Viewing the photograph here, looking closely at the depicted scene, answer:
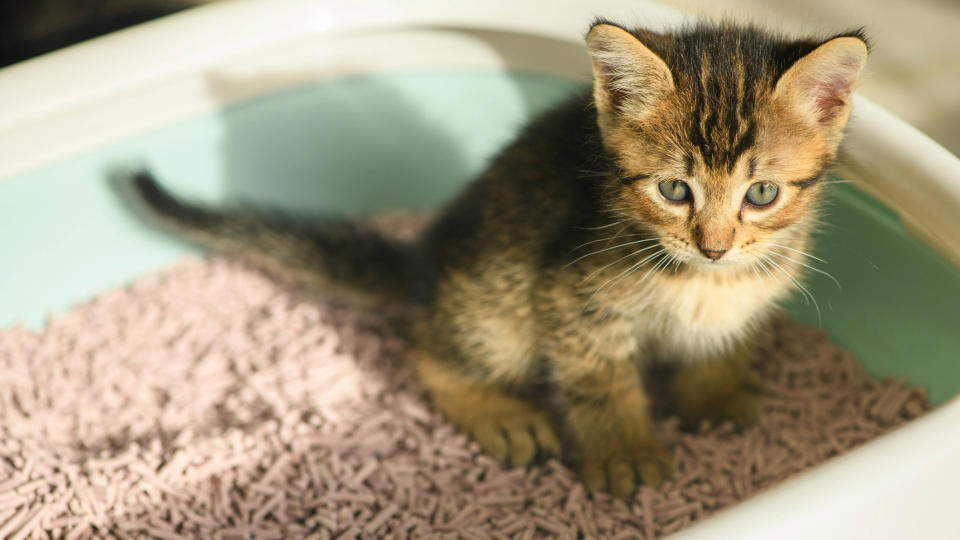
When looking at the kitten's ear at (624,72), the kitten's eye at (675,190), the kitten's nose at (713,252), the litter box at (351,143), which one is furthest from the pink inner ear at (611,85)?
the litter box at (351,143)

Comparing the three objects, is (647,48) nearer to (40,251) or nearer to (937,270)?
(937,270)

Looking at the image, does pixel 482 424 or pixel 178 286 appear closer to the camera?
pixel 482 424

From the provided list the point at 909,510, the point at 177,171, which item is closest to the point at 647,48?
the point at 909,510

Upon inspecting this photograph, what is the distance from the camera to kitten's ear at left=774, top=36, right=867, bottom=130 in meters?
1.13

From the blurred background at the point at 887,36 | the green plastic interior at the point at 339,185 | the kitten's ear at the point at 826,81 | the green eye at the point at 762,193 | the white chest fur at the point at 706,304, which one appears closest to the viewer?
the kitten's ear at the point at 826,81

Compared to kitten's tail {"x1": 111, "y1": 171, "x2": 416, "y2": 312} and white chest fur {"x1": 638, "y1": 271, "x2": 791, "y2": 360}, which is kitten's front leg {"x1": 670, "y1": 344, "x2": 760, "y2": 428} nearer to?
white chest fur {"x1": 638, "y1": 271, "x2": 791, "y2": 360}

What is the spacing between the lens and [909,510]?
1.05 m

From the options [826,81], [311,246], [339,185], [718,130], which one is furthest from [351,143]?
[826,81]

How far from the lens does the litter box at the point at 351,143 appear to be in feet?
4.74

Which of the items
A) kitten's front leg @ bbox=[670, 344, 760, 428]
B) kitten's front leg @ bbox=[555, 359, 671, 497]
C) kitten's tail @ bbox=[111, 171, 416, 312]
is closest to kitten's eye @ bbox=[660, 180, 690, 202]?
kitten's front leg @ bbox=[555, 359, 671, 497]

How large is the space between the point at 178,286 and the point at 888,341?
5.51 feet

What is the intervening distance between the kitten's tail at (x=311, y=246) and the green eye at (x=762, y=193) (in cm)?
80

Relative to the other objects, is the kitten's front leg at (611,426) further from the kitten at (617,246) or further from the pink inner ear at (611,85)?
the pink inner ear at (611,85)

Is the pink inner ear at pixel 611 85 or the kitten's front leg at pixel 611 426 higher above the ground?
the pink inner ear at pixel 611 85
